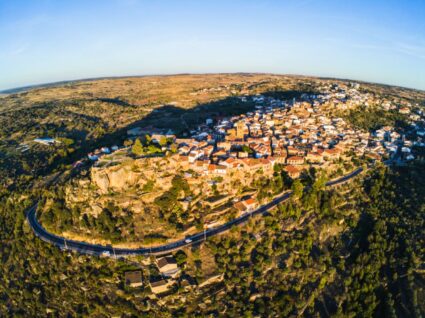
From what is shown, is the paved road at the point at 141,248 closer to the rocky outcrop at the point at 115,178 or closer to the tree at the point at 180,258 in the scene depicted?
the tree at the point at 180,258

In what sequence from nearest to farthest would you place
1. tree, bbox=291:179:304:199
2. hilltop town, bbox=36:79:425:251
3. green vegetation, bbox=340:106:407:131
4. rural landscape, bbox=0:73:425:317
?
rural landscape, bbox=0:73:425:317
hilltop town, bbox=36:79:425:251
tree, bbox=291:179:304:199
green vegetation, bbox=340:106:407:131

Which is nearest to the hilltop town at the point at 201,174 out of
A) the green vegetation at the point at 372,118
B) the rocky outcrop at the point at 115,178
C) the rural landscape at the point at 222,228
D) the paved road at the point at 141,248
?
the rocky outcrop at the point at 115,178

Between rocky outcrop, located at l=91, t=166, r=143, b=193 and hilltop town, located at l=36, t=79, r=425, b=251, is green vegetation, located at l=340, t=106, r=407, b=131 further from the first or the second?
rocky outcrop, located at l=91, t=166, r=143, b=193

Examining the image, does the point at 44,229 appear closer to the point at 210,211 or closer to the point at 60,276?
the point at 60,276

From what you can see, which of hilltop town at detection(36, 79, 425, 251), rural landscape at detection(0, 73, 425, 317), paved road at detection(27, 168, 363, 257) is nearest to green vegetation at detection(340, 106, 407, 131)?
rural landscape at detection(0, 73, 425, 317)

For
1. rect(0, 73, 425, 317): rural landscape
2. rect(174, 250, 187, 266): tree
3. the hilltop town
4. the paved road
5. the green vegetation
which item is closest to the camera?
rect(0, 73, 425, 317): rural landscape

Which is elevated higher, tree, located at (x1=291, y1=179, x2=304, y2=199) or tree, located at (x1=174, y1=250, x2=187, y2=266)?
tree, located at (x1=291, y1=179, x2=304, y2=199)

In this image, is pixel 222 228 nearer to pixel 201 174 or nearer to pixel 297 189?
pixel 201 174

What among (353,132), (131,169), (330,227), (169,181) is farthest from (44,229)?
(353,132)
